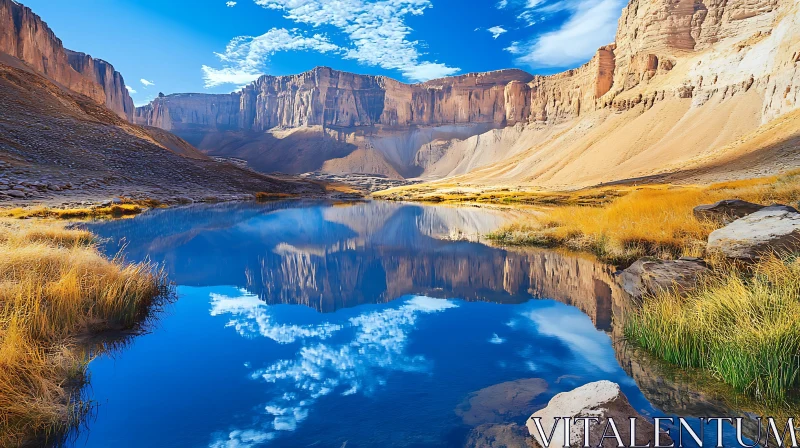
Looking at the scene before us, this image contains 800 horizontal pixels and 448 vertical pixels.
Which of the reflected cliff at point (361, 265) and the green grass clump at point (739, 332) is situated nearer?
the green grass clump at point (739, 332)

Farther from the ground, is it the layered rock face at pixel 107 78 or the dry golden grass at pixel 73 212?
the layered rock face at pixel 107 78

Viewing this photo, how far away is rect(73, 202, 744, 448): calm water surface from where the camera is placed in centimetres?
444

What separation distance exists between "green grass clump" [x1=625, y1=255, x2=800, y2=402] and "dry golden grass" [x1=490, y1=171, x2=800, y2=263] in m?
4.29

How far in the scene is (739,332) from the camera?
4660mm

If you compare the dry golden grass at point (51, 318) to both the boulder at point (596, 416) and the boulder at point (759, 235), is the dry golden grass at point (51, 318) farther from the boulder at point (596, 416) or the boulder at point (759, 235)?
the boulder at point (759, 235)

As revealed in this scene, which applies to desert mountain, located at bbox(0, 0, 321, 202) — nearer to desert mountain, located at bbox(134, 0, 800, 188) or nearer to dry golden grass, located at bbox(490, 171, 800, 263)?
dry golden grass, located at bbox(490, 171, 800, 263)

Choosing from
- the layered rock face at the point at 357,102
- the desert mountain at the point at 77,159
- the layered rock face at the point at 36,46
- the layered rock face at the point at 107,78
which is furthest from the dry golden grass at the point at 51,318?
the layered rock face at the point at 357,102

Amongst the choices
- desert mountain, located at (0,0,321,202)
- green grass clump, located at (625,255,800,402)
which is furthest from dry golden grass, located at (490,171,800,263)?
desert mountain, located at (0,0,321,202)

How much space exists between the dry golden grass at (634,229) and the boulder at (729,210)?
0.32m

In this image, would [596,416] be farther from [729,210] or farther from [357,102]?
[357,102]

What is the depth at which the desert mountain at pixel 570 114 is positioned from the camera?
56.7 m

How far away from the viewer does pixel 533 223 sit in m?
18.2

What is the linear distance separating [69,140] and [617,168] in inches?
2656

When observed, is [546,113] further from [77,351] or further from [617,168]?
[77,351]
